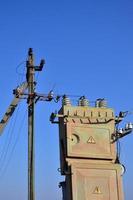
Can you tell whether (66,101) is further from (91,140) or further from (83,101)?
(91,140)

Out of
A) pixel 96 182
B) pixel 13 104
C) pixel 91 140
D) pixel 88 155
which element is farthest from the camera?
pixel 13 104

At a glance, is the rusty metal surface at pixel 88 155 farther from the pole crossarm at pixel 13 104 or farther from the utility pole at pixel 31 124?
the pole crossarm at pixel 13 104

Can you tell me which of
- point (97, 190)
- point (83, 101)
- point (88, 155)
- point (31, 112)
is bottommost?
point (97, 190)

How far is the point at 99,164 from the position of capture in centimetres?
2455

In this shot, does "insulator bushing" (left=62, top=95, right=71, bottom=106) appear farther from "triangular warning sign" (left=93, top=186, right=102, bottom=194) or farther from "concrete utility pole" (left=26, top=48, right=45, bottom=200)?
"triangular warning sign" (left=93, top=186, right=102, bottom=194)

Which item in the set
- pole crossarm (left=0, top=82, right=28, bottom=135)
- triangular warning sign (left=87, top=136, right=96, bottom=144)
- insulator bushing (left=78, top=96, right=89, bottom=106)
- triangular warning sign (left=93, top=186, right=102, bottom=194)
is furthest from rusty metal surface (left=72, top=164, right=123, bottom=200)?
pole crossarm (left=0, top=82, right=28, bottom=135)

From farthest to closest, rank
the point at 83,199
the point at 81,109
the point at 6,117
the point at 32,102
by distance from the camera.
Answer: the point at 6,117, the point at 32,102, the point at 81,109, the point at 83,199

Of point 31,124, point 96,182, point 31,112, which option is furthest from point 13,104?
point 96,182

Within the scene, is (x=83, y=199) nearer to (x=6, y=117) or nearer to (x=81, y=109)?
(x=81, y=109)

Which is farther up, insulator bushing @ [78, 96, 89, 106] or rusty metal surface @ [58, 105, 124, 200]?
insulator bushing @ [78, 96, 89, 106]

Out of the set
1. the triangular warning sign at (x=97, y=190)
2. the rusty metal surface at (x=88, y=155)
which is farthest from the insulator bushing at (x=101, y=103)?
the triangular warning sign at (x=97, y=190)

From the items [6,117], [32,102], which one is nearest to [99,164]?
[32,102]

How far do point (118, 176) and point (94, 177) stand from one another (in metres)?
1.38

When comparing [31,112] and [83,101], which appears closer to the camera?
[83,101]
